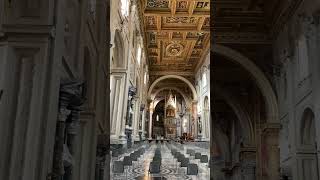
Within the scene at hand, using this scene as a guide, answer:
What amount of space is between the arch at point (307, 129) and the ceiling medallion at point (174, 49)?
14.4 metres

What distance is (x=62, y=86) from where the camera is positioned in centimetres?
502

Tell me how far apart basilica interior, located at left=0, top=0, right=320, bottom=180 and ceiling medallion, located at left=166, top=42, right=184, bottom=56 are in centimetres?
7

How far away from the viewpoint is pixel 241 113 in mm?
20594

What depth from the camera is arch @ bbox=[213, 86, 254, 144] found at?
2028 cm

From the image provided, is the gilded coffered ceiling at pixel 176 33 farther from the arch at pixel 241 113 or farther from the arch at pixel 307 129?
the arch at pixel 307 129

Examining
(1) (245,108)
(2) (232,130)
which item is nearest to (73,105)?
(1) (245,108)

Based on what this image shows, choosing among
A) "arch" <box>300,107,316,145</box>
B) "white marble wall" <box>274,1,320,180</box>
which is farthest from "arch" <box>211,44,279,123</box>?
"arch" <box>300,107,316,145</box>

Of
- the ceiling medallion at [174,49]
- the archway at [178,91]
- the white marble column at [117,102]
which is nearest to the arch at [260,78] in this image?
the white marble column at [117,102]

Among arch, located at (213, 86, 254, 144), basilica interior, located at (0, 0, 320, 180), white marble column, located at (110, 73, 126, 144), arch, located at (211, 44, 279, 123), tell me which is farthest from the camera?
arch, located at (213, 86, 254, 144)

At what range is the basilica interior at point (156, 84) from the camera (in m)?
4.59

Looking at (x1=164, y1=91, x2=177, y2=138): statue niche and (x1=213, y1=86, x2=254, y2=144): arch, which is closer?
(x1=213, y1=86, x2=254, y2=144): arch

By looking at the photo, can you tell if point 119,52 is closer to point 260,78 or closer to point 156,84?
point 260,78

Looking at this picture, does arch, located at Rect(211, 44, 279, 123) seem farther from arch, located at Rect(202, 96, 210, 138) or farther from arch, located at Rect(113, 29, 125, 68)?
arch, located at Rect(202, 96, 210, 138)

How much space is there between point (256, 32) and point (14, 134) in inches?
510
